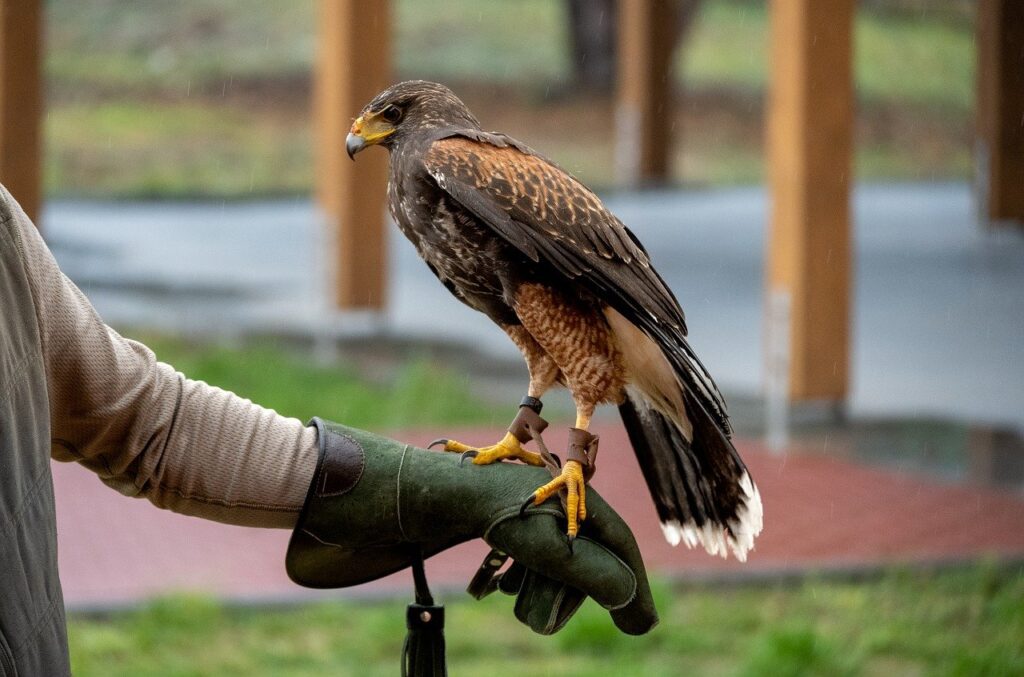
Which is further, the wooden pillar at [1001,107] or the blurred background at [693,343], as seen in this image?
the wooden pillar at [1001,107]

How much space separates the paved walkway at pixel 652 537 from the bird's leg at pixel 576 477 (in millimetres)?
2389

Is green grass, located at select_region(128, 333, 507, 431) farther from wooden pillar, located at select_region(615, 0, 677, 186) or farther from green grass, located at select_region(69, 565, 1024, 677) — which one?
wooden pillar, located at select_region(615, 0, 677, 186)

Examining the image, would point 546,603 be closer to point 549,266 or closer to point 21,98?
point 549,266

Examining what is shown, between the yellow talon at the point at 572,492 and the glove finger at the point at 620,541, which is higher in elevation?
the yellow talon at the point at 572,492

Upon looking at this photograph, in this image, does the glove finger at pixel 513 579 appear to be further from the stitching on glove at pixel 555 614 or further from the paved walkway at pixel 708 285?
the paved walkway at pixel 708 285

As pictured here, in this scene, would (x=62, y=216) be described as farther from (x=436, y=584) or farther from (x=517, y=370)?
(x=436, y=584)

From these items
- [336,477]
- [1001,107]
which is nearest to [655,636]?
[336,477]

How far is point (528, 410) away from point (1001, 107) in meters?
10.7

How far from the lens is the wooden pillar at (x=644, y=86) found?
13.9 meters

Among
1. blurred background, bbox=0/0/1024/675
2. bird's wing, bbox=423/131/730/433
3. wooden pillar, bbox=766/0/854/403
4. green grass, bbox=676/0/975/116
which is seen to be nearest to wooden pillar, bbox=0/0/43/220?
blurred background, bbox=0/0/1024/675

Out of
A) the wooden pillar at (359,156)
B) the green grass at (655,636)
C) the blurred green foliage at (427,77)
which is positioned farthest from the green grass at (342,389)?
the blurred green foliage at (427,77)

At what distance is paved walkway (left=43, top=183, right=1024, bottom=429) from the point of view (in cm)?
749

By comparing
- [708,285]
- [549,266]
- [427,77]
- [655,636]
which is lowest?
[708,285]

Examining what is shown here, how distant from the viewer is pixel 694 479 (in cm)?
167
